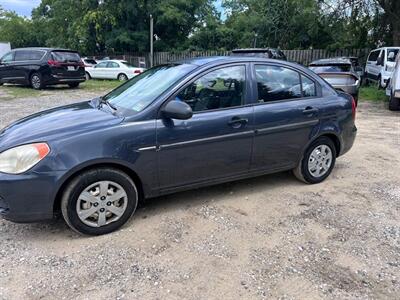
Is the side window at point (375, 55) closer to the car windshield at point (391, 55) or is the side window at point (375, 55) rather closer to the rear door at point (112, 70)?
the car windshield at point (391, 55)

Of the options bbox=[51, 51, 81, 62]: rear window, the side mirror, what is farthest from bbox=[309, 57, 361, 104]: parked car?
bbox=[51, 51, 81, 62]: rear window

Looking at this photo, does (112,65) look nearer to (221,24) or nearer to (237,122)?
(221,24)

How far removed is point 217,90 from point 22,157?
201cm

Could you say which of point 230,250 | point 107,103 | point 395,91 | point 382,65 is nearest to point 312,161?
point 230,250

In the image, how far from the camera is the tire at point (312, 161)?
4.64 meters

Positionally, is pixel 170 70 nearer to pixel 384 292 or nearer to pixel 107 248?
pixel 107 248

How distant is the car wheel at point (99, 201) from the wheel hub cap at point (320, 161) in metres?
2.35

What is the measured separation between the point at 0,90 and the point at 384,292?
16301 millimetres

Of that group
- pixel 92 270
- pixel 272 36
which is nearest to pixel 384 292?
pixel 92 270

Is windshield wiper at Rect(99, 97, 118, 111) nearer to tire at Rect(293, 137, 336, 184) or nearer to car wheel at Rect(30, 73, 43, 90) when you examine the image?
tire at Rect(293, 137, 336, 184)

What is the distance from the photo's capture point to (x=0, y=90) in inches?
607

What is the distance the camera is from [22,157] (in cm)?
316

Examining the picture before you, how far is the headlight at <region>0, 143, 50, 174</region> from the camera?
3137mm

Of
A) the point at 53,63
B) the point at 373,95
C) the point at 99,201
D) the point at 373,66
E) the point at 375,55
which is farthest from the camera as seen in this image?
the point at 375,55
